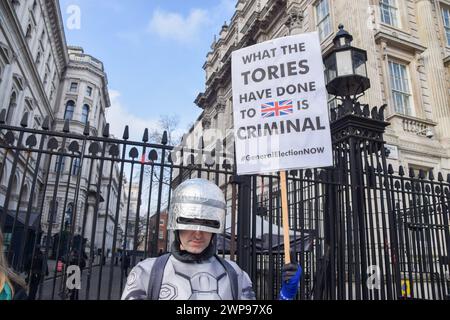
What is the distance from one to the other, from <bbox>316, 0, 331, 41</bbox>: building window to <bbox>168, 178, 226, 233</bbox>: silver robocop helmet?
1511 cm

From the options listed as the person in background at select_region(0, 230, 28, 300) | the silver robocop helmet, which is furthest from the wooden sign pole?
the person in background at select_region(0, 230, 28, 300)

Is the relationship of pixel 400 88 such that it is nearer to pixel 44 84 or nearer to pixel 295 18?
pixel 295 18

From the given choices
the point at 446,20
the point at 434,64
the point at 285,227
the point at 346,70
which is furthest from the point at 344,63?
the point at 446,20

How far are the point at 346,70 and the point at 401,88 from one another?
1128cm

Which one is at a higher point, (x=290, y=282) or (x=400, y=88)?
(x=400, y=88)

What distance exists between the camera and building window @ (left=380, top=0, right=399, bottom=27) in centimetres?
1457

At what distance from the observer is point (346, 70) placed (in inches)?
176

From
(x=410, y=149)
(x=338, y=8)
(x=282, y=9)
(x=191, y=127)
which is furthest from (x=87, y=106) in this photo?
(x=410, y=149)

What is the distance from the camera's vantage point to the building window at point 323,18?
15377mm

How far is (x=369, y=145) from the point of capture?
4.43 metres
